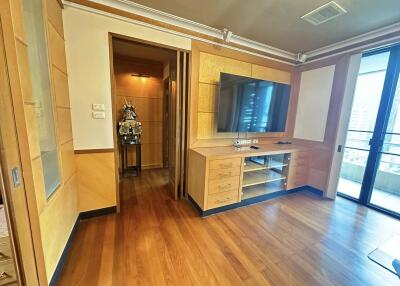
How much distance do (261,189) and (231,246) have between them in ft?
4.20

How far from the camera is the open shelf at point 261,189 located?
256 centimetres

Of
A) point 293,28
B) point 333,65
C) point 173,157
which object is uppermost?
point 293,28

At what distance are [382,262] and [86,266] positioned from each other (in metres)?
2.19

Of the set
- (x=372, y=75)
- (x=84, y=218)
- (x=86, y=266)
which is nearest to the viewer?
(x=86, y=266)

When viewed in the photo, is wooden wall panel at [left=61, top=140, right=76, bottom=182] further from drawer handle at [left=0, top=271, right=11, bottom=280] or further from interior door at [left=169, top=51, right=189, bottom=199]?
interior door at [left=169, top=51, right=189, bottom=199]

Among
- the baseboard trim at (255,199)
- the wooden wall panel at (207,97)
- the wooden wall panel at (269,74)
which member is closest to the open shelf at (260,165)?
the baseboard trim at (255,199)

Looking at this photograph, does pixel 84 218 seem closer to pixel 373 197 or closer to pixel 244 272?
pixel 244 272

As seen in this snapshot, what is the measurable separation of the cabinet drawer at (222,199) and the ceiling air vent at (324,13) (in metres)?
2.33

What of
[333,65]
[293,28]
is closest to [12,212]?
[293,28]

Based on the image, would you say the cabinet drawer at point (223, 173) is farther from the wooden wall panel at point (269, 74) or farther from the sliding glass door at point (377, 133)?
the sliding glass door at point (377, 133)

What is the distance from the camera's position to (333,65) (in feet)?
8.95

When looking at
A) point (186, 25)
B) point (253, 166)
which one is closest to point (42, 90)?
point (186, 25)

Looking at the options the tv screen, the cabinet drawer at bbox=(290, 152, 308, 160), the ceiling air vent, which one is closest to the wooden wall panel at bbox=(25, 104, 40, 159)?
the tv screen

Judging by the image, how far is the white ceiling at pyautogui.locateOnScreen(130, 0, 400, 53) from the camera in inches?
69.2
